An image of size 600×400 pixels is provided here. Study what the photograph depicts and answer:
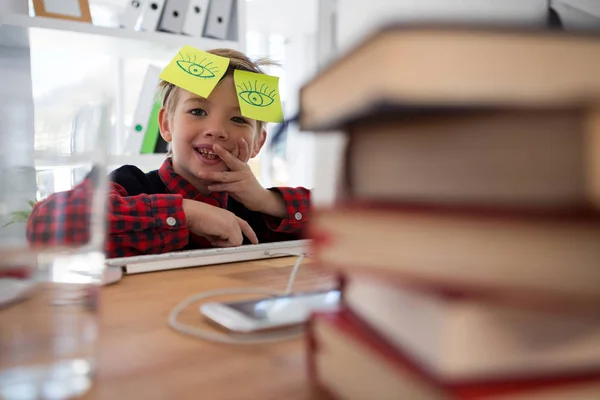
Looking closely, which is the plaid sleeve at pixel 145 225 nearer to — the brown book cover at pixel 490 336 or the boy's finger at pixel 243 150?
the boy's finger at pixel 243 150

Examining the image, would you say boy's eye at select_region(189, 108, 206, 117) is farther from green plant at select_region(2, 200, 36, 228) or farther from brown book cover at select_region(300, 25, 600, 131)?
brown book cover at select_region(300, 25, 600, 131)

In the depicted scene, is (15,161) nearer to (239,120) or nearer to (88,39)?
(239,120)

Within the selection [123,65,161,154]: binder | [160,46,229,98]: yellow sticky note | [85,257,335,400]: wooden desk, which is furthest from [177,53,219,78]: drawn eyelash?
[123,65,161,154]: binder

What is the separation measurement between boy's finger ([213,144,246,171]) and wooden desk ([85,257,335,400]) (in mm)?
693

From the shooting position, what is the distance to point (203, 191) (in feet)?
4.10

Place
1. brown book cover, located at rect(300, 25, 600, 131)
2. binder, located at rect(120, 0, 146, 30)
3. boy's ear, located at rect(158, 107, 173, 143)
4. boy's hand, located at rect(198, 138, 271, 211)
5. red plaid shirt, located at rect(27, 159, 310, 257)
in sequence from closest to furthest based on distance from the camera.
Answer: brown book cover, located at rect(300, 25, 600, 131)
red plaid shirt, located at rect(27, 159, 310, 257)
boy's hand, located at rect(198, 138, 271, 211)
boy's ear, located at rect(158, 107, 173, 143)
binder, located at rect(120, 0, 146, 30)

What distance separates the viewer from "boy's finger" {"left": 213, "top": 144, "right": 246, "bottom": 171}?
1.12 m

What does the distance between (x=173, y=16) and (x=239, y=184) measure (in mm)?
852

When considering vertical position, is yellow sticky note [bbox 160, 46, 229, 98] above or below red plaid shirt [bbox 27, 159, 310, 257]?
above

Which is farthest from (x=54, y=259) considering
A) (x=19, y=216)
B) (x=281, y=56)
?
(x=281, y=56)

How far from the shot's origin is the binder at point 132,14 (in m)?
1.64

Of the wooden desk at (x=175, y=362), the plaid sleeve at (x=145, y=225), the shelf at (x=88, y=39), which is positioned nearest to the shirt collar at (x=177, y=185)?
the plaid sleeve at (x=145, y=225)

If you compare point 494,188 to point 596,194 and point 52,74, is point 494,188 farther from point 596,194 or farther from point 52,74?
point 52,74

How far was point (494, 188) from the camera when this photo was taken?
174 millimetres
